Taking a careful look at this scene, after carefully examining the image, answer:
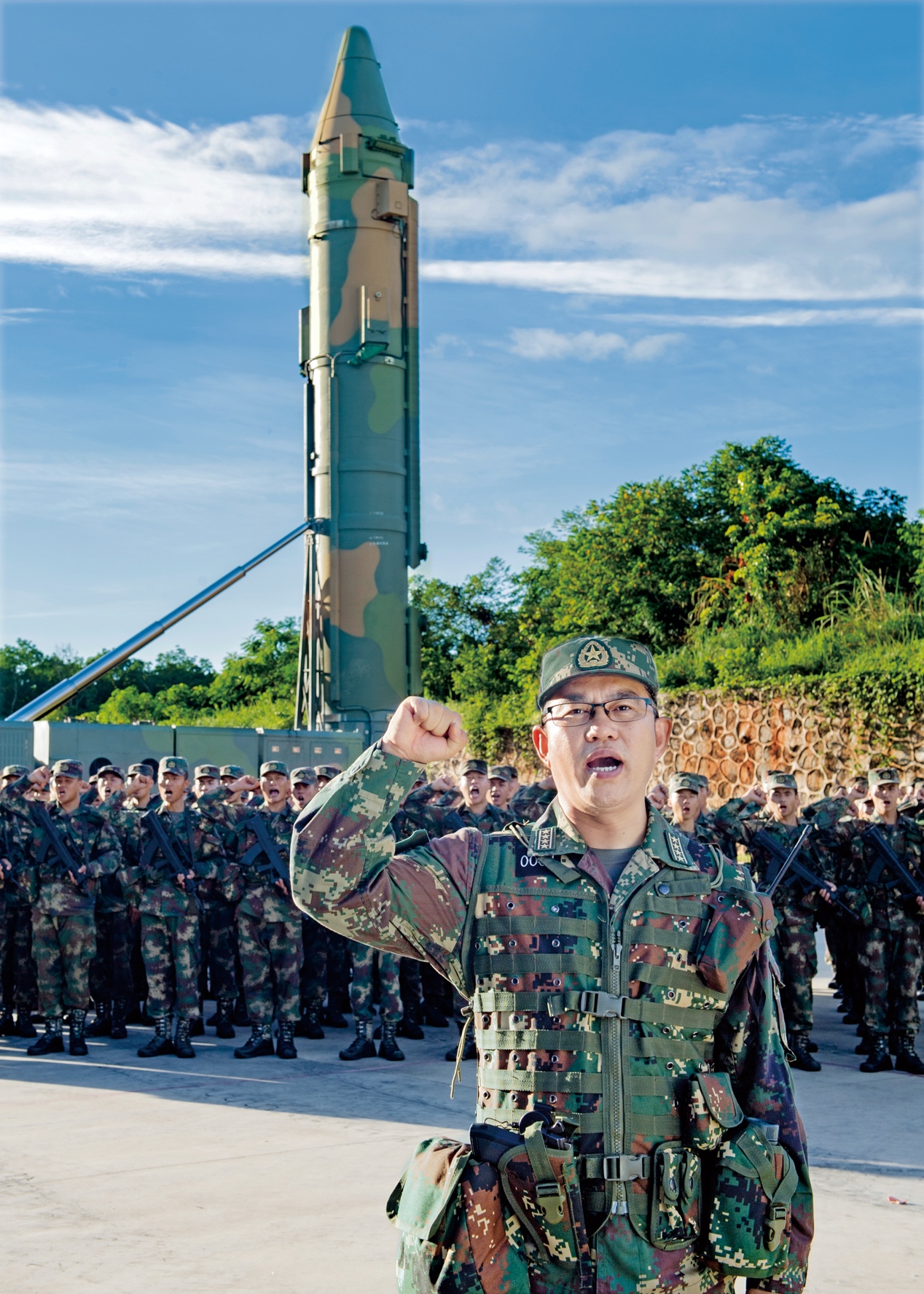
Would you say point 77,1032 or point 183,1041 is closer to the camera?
point 183,1041

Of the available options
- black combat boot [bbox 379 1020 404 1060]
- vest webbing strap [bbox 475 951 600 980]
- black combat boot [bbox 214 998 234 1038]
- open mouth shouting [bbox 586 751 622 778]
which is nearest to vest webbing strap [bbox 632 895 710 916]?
vest webbing strap [bbox 475 951 600 980]

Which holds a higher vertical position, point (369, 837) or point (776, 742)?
point (776, 742)

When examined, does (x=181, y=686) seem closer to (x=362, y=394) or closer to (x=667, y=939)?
(x=362, y=394)

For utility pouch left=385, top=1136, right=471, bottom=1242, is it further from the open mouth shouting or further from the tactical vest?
the open mouth shouting

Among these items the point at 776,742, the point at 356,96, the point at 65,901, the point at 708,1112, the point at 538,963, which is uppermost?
the point at 356,96

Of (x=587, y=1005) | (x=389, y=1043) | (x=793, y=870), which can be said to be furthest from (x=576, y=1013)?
(x=793, y=870)

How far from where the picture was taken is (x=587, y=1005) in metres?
2.13

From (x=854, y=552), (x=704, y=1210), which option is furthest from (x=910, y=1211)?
(x=854, y=552)

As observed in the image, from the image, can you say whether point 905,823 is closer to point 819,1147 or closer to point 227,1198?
point 819,1147

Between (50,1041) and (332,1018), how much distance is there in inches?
83.0

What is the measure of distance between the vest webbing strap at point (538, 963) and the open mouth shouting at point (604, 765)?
12.4 inches

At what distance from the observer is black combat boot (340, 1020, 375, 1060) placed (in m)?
7.76

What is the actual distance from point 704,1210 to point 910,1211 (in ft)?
10.4

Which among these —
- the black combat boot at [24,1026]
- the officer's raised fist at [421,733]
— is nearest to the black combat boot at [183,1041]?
the black combat boot at [24,1026]
